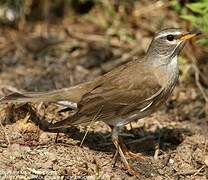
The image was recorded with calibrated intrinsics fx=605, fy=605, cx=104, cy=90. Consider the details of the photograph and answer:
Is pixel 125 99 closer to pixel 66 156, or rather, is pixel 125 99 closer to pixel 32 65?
pixel 66 156

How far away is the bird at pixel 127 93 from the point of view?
263 inches

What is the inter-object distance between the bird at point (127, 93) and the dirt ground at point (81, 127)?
330mm

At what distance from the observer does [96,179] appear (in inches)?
232

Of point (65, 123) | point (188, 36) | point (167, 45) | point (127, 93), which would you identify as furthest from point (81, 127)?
point (188, 36)

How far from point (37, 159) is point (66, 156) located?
328mm

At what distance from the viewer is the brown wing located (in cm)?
665

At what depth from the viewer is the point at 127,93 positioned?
6789 millimetres

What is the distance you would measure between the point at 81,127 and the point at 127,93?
97 cm

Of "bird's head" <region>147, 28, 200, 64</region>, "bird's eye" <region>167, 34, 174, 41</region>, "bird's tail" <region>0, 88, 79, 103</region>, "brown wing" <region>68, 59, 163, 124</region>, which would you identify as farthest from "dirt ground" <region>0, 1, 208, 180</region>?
"bird's eye" <region>167, 34, 174, 41</region>

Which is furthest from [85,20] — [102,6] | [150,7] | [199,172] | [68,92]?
[199,172]

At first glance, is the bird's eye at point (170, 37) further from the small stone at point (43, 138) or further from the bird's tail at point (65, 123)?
the small stone at point (43, 138)

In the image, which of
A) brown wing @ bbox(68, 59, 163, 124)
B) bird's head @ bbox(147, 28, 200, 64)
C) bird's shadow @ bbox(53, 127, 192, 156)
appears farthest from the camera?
bird's shadow @ bbox(53, 127, 192, 156)

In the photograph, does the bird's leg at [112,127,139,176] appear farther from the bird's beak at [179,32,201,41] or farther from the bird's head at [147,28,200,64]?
the bird's beak at [179,32,201,41]

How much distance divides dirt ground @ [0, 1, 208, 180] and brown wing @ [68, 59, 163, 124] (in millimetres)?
467
